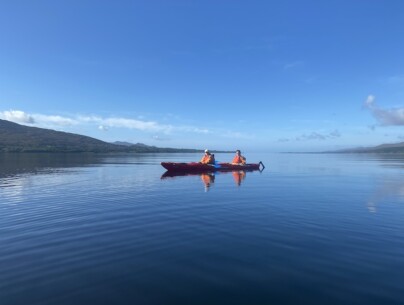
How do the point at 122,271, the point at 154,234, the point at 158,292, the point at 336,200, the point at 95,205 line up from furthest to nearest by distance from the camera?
the point at 336,200 → the point at 95,205 → the point at 154,234 → the point at 122,271 → the point at 158,292

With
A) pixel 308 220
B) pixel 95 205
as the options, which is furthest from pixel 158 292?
pixel 95 205

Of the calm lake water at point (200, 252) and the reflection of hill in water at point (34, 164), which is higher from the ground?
the reflection of hill in water at point (34, 164)

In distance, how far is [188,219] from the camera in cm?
1627

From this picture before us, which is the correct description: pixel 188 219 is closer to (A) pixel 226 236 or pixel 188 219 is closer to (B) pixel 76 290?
(A) pixel 226 236

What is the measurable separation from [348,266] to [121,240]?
8.68m

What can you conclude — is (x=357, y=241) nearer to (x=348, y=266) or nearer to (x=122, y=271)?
(x=348, y=266)

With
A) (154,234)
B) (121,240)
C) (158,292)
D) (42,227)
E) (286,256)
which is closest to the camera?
(158,292)

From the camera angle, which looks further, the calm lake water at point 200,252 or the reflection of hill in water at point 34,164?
the reflection of hill in water at point 34,164

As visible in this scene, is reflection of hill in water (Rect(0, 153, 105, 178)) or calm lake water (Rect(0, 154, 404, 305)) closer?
calm lake water (Rect(0, 154, 404, 305))

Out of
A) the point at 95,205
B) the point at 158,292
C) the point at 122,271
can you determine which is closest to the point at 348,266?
the point at 158,292

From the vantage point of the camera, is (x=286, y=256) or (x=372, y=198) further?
(x=372, y=198)

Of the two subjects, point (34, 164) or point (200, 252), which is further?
point (34, 164)

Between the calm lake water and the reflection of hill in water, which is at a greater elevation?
the reflection of hill in water

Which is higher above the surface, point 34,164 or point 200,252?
point 34,164
